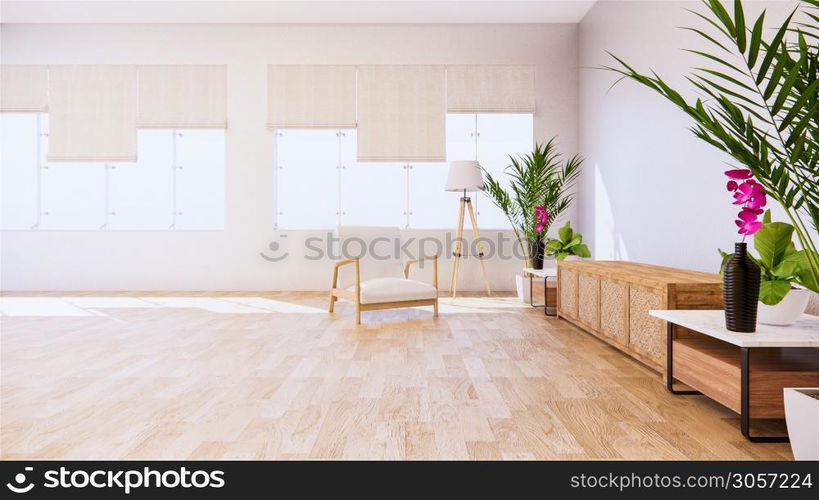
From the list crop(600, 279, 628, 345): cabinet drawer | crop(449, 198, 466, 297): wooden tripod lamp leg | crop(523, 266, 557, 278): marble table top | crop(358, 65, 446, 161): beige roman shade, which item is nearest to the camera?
crop(600, 279, 628, 345): cabinet drawer

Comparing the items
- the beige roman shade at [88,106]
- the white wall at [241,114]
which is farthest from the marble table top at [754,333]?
the beige roman shade at [88,106]

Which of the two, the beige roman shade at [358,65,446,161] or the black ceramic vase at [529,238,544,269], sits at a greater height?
the beige roman shade at [358,65,446,161]

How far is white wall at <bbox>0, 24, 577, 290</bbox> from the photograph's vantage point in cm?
714

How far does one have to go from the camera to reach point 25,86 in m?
7.23

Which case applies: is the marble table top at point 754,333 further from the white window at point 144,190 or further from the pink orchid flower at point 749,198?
the white window at point 144,190

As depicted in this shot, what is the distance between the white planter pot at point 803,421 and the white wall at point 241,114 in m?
5.59

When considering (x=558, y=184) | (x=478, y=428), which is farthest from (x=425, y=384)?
(x=558, y=184)

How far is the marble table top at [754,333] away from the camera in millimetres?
2010

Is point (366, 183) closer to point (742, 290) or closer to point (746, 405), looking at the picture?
point (742, 290)

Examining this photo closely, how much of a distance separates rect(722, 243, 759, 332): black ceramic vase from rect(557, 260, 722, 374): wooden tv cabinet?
0.71 metres

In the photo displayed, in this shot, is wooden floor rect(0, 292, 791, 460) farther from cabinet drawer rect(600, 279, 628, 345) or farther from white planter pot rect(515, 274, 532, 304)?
white planter pot rect(515, 274, 532, 304)

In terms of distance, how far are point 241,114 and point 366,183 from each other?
2.04 meters

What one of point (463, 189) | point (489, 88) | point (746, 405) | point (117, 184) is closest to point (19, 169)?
point (117, 184)

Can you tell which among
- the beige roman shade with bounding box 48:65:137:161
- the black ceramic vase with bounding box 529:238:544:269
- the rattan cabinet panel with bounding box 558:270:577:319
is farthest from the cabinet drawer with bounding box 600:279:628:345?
the beige roman shade with bounding box 48:65:137:161
